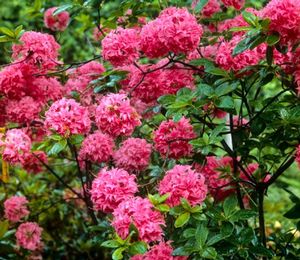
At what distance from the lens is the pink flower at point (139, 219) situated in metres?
1.43

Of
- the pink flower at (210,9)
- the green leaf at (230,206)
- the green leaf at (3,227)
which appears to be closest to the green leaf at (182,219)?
the green leaf at (230,206)

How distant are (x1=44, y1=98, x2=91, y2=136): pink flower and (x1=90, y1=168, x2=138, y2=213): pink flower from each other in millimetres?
186

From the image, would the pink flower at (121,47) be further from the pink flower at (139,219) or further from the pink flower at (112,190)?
the pink flower at (139,219)

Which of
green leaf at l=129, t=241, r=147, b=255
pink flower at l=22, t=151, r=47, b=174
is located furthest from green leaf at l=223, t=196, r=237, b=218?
pink flower at l=22, t=151, r=47, b=174

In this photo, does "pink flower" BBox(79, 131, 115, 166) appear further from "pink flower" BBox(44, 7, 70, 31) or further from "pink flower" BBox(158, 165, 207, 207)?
"pink flower" BBox(44, 7, 70, 31)

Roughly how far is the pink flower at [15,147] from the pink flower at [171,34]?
1.72 feet

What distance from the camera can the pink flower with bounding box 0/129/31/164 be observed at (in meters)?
1.79

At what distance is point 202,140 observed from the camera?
1.72 meters

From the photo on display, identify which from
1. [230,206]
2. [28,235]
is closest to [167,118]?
[230,206]

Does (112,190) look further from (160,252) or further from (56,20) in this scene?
(56,20)

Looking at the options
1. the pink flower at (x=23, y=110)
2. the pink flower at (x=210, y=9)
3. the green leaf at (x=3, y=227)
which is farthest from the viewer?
the green leaf at (x=3, y=227)

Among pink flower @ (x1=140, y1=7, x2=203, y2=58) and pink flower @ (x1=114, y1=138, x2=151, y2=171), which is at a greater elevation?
pink flower @ (x1=140, y1=7, x2=203, y2=58)

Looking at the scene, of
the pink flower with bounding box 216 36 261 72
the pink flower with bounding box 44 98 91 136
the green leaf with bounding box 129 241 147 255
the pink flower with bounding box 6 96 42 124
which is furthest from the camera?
the pink flower with bounding box 6 96 42 124

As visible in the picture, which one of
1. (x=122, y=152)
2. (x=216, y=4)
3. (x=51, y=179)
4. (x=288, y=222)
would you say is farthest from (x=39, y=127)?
(x=288, y=222)
